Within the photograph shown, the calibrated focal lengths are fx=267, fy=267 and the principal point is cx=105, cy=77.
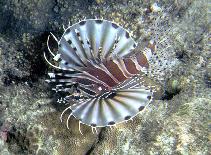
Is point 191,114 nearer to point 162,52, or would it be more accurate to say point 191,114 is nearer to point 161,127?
point 161,127

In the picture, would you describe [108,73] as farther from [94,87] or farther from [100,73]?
[94,87]

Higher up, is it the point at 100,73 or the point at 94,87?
the point at 100,73

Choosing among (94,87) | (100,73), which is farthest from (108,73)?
(94,87)

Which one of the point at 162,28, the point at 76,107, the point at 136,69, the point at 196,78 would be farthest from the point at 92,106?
the point at 196,78
